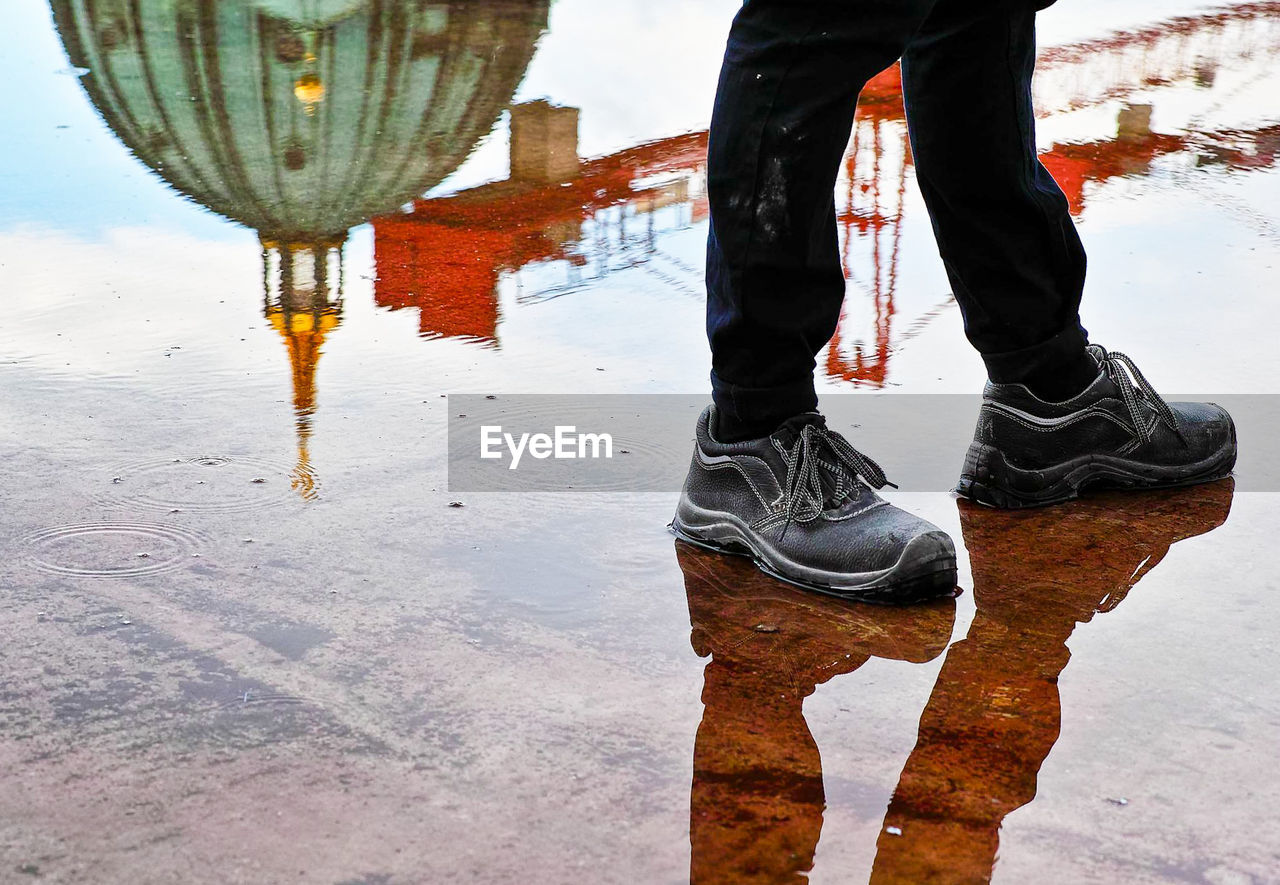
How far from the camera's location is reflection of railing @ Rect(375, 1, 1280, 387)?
3.53m

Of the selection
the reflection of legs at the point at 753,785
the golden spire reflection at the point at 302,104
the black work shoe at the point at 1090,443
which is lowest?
the reflection of legs at the point at 753,785

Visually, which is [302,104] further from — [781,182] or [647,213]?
[781,182]

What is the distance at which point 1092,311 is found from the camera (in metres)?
3.53

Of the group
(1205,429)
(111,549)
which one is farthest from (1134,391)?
(111,549)

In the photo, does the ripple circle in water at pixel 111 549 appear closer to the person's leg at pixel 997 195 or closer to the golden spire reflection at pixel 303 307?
the golden spire reflection at pixel 303 307

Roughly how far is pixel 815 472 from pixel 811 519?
0.25 ft

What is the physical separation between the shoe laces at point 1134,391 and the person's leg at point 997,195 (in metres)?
0.06

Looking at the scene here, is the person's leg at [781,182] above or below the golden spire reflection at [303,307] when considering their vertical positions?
above

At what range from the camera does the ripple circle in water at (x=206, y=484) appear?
2.42 m

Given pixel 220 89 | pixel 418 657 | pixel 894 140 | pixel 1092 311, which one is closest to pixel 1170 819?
pixel 418 657

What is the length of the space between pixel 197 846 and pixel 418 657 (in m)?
0.48

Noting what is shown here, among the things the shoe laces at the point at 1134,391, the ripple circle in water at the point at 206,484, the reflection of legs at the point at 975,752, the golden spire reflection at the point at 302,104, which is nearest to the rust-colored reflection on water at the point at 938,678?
the reflection of legs at the point at 975,752

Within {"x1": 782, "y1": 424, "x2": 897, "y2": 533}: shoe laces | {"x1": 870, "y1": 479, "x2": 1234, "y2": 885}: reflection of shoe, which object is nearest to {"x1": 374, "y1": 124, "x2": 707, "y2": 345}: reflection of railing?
{"x1": 782, "y1": 424, "x2": 897, "y2": 533}: shoe laces

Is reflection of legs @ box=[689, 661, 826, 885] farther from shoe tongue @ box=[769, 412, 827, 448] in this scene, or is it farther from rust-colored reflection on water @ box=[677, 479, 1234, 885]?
shoe tongue @ box=[769, 412, 827, 448]
